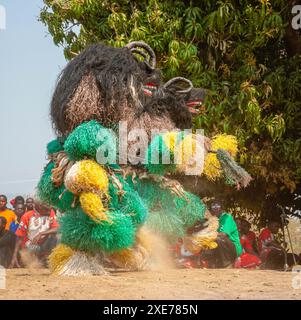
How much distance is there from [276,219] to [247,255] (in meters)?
1.49

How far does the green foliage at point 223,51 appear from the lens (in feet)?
24.0

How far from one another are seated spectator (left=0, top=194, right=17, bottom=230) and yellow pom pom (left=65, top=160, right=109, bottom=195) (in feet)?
13.0

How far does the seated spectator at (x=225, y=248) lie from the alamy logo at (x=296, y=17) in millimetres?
2437

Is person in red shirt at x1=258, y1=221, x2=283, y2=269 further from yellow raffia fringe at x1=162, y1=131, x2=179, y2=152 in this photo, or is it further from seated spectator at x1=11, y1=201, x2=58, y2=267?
yellow raffia fringe at x1=162, y1=131, x2=179, y2=152

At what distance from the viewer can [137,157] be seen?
18.4ft

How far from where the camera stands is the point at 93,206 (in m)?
5.20

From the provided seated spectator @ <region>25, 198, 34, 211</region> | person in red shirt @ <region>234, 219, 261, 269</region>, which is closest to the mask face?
person in red shirt @ <region>234, 219, 261, 269</region>

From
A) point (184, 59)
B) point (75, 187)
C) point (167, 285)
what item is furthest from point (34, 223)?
point (167, 285)

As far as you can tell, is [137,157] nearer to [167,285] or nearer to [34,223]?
[167,285]

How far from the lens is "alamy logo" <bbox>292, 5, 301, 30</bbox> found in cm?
784

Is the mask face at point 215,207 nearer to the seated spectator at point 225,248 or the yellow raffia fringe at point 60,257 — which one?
the seated spectator at point 225,248

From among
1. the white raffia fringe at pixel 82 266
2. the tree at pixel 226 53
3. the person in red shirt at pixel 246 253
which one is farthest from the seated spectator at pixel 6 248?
the white raffia fringe at pixel 82 266

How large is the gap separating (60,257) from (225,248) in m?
1.90

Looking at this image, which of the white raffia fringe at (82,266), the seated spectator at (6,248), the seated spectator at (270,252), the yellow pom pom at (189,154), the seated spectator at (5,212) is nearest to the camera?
the white raffia fringe at (82,266)
